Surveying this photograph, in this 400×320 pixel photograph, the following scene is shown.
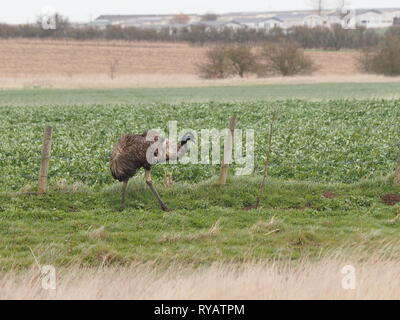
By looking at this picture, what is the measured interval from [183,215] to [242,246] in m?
1.99

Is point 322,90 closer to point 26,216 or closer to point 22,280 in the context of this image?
point 26,216

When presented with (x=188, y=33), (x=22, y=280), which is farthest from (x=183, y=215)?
(x=188, y=33)

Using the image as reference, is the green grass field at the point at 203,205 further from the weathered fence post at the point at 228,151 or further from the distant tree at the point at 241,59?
the distant tree at the point at 241,59

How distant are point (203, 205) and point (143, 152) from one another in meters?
1.78

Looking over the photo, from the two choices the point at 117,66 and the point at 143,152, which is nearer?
the point at 143,152

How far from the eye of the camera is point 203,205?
507 inches

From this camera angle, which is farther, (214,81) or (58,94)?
(214,81)

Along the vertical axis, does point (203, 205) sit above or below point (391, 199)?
above

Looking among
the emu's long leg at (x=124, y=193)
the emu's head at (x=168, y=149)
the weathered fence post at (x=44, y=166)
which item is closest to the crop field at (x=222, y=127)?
the weathered fence post at (x=44, y=166)

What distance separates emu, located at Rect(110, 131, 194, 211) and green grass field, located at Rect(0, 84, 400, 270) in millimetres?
775

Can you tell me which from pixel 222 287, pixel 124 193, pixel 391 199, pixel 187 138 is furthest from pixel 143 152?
pixel 222 287

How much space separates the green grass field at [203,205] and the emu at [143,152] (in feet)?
2.54

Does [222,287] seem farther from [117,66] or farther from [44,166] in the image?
[117,66]
